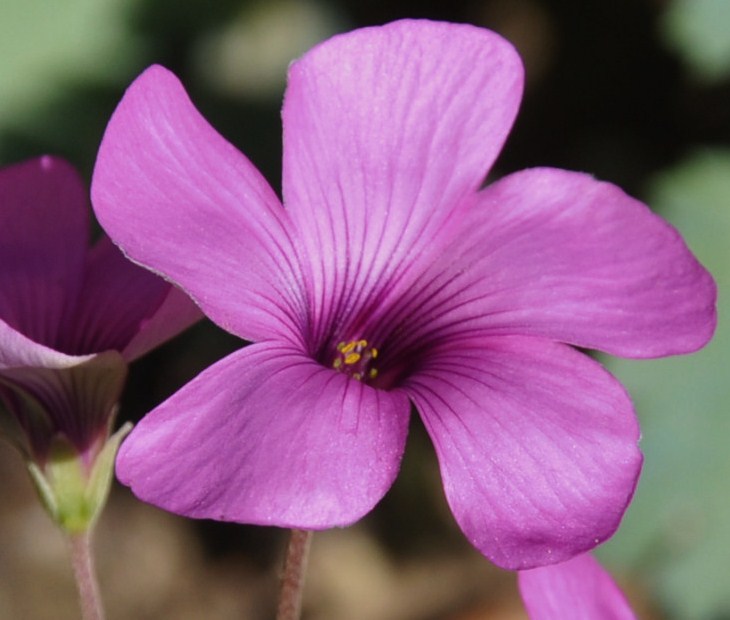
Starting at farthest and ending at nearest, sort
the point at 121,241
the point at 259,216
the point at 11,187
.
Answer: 1. the point at 11,187
2. the point at 259,216
3. the point at 121,241

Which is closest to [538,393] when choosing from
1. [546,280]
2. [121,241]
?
[546,280]

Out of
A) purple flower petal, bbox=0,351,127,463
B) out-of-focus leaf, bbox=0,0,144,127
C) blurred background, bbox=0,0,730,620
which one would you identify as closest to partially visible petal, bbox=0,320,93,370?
purple flower petal, bbox=0,351,127,463

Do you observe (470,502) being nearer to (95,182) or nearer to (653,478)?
(95,182)

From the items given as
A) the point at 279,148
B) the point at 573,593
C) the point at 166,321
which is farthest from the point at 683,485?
the point at 166,321

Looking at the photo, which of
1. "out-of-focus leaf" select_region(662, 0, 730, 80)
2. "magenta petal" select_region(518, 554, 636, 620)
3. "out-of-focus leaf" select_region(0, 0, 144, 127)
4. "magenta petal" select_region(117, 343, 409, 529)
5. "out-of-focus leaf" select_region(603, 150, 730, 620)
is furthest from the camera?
"out-of-focus leaf" select_region(0, 0, 144, 127)

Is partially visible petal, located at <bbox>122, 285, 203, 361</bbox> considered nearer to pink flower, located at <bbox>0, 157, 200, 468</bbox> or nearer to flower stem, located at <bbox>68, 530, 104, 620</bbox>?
pink flower, located at <bbox>0, 157, 200, 468</bbox>

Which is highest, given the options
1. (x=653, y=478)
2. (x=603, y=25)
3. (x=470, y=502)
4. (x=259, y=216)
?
(x=259, y=216)

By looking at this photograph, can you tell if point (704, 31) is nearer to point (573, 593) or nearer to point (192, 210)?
point (573, 593)
